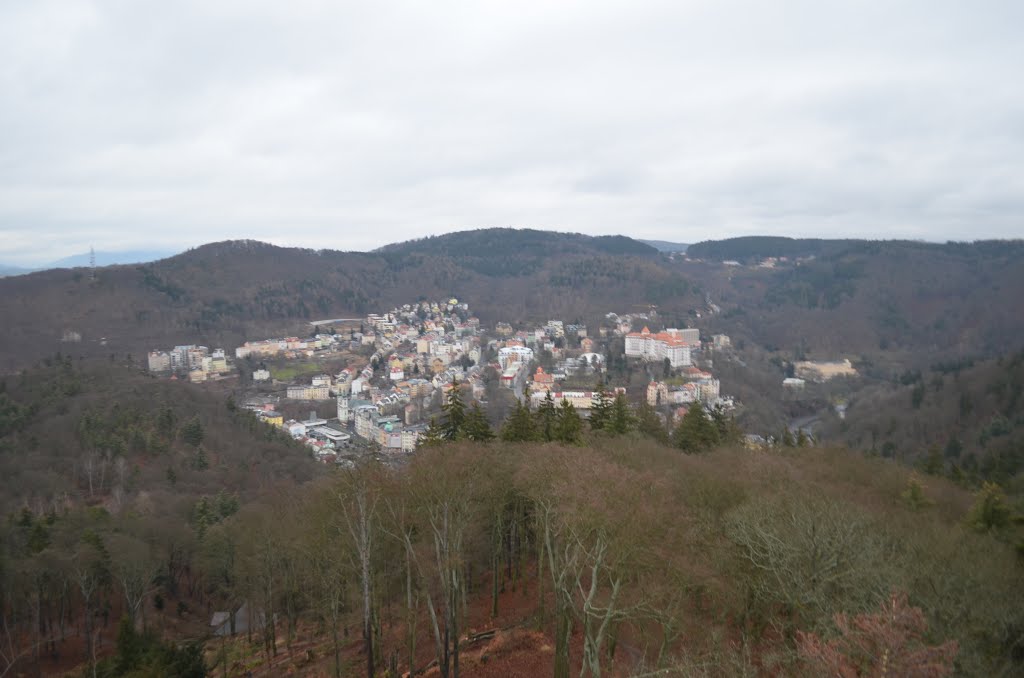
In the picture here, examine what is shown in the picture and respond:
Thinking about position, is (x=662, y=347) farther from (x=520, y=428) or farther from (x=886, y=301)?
(x=886, y=301)

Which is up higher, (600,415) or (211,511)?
(600,415)

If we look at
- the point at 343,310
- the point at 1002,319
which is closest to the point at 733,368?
the point at 1002,319

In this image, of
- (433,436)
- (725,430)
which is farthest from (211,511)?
(725,430)

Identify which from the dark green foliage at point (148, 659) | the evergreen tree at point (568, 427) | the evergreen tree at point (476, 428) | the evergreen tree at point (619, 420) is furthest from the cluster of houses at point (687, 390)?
the dark green foliage at point (148, 659)

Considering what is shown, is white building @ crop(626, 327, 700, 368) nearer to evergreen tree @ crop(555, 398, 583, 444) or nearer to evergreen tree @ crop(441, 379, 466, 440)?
evergreen tree @ crop(555, 398, 583, 444)

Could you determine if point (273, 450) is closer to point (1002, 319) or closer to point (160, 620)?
point (160, 620)

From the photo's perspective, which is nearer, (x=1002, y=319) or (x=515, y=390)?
(x=515, y=390)
